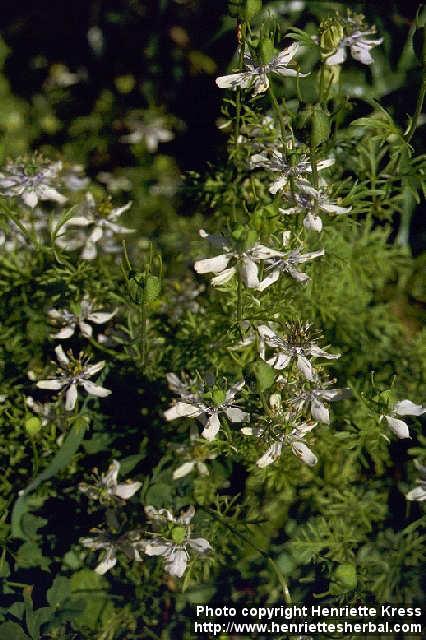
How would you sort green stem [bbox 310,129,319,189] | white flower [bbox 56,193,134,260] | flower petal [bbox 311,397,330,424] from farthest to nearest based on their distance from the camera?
white flower [bbox 56,193,134,260], flower petal [bbox 311,397,330,424], green stem [bbox 310,129,319,189]

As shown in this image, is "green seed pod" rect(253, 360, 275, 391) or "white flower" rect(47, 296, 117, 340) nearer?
"green seed pod" rect(253, 360, 275, 391)

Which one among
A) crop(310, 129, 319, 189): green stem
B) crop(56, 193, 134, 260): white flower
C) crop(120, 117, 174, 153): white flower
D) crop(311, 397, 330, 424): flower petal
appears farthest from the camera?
crop(120, 117, 174, 153): white flower

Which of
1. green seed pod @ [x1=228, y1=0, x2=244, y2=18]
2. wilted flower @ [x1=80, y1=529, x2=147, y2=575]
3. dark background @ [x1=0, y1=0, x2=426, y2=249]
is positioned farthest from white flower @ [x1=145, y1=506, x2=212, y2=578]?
dark background @ [x1=0, y1=0, x2=426, y2=249]

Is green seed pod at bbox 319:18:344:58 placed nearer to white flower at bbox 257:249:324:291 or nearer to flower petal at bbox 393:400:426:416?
white flower at bbox 257:249:324:291

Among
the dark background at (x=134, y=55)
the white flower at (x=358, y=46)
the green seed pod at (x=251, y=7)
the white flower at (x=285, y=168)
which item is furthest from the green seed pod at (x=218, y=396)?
the dark background at (x=134, y=55)

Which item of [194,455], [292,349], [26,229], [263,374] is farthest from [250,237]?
[26,229]

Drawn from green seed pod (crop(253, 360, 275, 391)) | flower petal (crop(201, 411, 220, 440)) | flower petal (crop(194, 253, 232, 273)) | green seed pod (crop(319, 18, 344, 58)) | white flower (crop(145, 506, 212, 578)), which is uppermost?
green seed pod (crop(319, 18, 344, 58))

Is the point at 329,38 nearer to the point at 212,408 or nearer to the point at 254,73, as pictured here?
the point at 254,73

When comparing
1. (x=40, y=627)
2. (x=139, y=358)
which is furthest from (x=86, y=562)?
(x=139, y=358)
